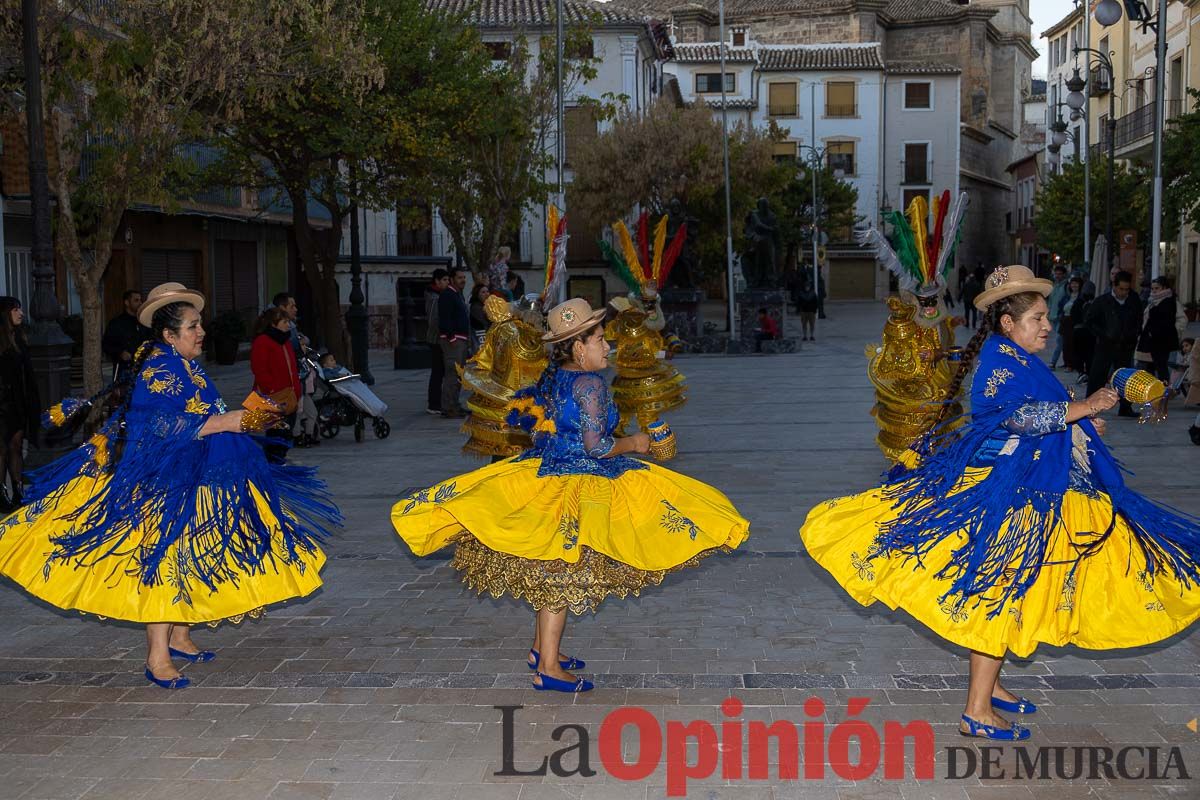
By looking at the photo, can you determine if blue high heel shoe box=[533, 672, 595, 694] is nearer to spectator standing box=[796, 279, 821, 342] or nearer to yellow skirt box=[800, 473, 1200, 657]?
yellow skirt box=[800, 473, 1200, 657]

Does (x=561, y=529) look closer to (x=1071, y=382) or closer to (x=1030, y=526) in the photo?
(x=1030, y=526)

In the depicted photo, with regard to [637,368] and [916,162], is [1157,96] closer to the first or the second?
[637,368]

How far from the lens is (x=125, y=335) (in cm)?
1123

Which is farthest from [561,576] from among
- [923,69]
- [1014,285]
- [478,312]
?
[923,69]

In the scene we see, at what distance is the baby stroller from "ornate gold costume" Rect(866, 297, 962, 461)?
586cm

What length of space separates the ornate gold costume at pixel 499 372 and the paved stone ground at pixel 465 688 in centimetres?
175

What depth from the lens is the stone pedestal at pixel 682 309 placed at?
28.9 meters

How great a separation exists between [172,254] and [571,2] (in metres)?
18.4

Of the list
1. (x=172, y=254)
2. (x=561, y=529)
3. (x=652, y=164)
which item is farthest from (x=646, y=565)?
(x=652, y=164)

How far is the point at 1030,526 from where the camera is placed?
15.3ft

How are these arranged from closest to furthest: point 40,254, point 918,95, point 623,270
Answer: point 40,254 → point 623,270 → point 918,95

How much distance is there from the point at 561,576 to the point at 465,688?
2.66ft

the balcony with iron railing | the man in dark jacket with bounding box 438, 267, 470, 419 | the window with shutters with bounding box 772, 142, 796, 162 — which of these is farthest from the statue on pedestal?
the balcony with iron railing

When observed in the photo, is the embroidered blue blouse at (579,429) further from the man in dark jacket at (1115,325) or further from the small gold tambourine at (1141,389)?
the man in dark jacket at (1115,325)
